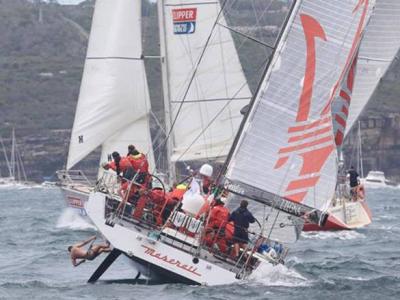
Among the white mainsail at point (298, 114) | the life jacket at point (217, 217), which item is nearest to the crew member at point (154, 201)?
the life jacket at point (217, 217)

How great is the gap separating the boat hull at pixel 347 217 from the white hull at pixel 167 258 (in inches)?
561

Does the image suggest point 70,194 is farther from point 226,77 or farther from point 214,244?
point 214,244

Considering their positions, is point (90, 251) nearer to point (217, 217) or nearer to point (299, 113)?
point (217, 217)

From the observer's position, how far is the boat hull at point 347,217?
36062mm

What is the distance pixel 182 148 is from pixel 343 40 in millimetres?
15798

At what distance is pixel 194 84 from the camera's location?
3831cm

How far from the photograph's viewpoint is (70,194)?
35094 millimetres

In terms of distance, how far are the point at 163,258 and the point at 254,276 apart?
125 cm

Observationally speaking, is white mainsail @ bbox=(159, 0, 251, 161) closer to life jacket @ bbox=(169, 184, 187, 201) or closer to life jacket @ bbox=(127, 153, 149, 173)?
life jacket @ bbox=(127, 153, 149, 173)

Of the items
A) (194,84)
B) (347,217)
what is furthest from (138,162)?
(194,84)

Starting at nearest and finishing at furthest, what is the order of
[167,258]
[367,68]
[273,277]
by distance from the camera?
1. [167,258]
2. [273,277]
3. [367,68]

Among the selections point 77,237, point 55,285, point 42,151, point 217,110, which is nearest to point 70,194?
point 77,237

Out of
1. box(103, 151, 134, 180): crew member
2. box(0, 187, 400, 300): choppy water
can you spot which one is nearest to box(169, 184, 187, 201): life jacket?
box(103, 151, 134, 180): crew member

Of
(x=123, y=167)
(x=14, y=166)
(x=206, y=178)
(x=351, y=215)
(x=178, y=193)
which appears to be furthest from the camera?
(x=14, y=166)
